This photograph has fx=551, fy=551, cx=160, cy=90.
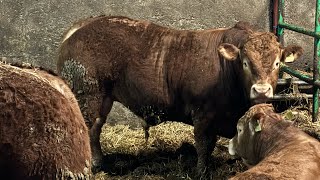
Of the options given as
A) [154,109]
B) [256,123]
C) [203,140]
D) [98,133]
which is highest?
[256,123]

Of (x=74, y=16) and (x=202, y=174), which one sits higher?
(x=74, y=16)

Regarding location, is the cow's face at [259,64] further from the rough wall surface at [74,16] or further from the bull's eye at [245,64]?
the rough wall surface at [74,16]

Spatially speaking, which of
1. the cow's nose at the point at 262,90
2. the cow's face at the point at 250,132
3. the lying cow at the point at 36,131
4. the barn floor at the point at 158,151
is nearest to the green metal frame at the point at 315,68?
the barn floor at the point at 158,151

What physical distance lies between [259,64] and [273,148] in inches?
47.7

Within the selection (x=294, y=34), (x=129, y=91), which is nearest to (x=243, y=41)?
(x=129, y=91)

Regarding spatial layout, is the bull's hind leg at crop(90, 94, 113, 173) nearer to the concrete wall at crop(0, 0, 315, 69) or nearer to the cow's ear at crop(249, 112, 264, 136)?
the concrete wall at crop(0, 0, 315, 69)

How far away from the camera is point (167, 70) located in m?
5.84

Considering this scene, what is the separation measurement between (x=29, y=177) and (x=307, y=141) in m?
2.01

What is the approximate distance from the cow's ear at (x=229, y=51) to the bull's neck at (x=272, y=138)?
1.20m

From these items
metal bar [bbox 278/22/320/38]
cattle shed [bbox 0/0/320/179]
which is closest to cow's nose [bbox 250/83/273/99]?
metal bar [bbox 278/22/320/38]

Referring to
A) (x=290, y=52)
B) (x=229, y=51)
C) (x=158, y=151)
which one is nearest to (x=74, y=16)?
(x=158, y=151)

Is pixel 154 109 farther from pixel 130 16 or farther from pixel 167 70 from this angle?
pixel 130 16

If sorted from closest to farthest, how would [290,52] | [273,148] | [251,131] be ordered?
[273,148]
[251,131]
[290,52]

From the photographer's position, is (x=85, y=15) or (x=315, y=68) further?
(x=85, y=15)
